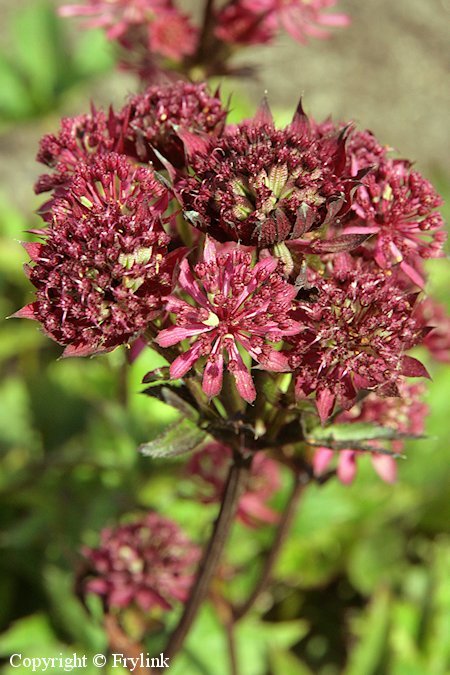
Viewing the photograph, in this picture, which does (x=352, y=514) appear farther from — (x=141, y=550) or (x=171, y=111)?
(x=171, y=111)

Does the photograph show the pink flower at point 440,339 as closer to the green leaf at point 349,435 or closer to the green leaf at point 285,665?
the green leaf at point 349,435

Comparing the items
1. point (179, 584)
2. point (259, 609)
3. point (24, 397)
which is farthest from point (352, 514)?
point (24, 397)

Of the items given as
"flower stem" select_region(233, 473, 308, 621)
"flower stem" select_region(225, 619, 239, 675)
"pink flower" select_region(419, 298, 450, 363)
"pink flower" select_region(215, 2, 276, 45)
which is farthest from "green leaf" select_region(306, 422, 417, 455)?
"pink flower" select_region(215, 2, 276, 45)

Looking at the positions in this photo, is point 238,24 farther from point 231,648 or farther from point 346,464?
point 231,648

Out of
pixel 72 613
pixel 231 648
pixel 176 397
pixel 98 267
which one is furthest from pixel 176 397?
pixel 72 613

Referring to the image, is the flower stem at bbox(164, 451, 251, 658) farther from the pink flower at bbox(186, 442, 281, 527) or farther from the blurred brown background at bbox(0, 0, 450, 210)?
the blurred brown background at bbox(0, 0, 450, 210)

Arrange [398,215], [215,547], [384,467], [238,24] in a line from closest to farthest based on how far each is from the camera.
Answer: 1. [398,215]
2. [215,547]
3. [384,467]
4. [238,24]
